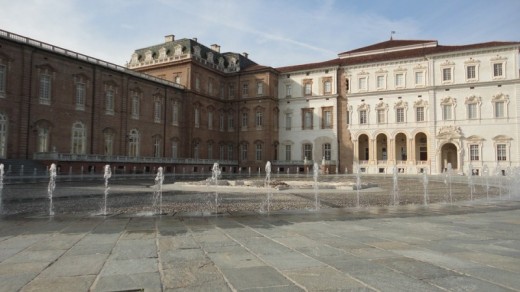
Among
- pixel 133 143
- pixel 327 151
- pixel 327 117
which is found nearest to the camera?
pixel 133 143

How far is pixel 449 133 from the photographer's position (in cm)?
4381

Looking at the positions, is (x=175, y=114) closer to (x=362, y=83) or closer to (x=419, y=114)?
(x=362, y=83)

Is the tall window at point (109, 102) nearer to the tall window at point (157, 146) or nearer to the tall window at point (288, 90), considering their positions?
the tall window at point (157, 146)

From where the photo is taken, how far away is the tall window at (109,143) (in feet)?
124

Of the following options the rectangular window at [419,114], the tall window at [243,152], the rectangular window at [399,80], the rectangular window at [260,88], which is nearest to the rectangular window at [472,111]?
the rectangular window at [419,114]

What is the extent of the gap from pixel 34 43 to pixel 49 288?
112ft

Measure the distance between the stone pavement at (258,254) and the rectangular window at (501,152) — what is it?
39056 millimetres

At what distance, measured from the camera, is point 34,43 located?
31500 mm

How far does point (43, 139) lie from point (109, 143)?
22.3ft

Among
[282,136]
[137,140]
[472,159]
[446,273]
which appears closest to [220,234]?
[446,273]

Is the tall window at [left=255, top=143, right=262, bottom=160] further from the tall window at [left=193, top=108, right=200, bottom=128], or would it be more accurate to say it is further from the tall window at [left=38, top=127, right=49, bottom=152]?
the tall window at [left=38, top=127, right=49, bottom=152]

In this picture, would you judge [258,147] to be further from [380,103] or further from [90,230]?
[90,230]

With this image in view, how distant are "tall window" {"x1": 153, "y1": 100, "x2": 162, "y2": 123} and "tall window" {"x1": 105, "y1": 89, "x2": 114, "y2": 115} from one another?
6003mm

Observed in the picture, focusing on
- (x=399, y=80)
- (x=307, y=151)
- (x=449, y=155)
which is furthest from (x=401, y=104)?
(x=307, y=151)
